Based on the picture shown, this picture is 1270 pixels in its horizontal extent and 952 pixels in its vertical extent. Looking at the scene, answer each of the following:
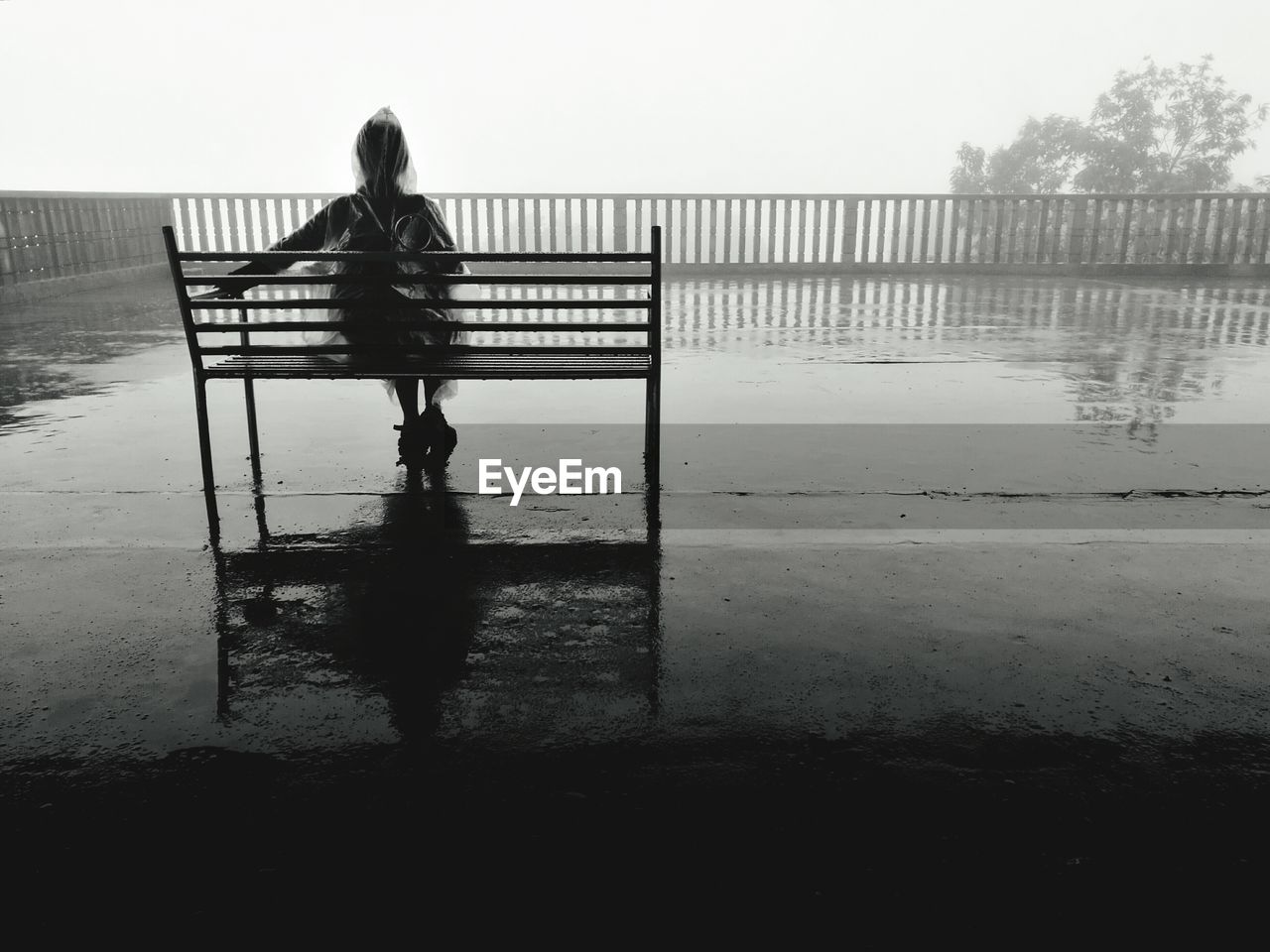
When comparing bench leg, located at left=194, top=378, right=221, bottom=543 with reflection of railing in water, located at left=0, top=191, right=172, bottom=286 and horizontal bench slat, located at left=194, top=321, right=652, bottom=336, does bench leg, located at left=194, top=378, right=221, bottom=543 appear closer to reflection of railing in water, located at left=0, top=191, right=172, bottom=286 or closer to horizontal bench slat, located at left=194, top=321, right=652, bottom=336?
horizontal bench slat, located at left=194, top=321, right=652, bottom=336

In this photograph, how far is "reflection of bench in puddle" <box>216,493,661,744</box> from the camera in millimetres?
2186

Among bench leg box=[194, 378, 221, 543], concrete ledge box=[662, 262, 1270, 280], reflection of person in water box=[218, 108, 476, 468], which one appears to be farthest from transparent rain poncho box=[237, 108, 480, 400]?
concrete ledge box=[662, 262, 1270, 280]

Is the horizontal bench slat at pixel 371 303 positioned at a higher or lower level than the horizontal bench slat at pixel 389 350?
higher

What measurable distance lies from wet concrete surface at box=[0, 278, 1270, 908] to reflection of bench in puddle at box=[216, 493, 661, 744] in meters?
0.01

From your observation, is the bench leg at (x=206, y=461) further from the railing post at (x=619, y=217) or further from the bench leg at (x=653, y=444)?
the railing post at (x=619, y=217)

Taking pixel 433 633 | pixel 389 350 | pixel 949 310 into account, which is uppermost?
pixel 389 350

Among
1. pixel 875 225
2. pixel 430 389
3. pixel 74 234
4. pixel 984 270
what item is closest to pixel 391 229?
pixel 430 389

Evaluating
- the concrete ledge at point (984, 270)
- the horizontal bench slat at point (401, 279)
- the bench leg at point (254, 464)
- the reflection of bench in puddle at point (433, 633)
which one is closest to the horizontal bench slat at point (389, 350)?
the bench leg at point (254, 464)

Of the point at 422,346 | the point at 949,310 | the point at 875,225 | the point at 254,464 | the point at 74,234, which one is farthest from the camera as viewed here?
the point at 875,225

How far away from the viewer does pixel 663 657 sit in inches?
96.2

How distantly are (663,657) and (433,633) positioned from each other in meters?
0.62

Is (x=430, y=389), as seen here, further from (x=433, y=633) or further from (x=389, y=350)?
(x=433, y=633)

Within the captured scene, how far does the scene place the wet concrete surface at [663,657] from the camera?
67.8 inches

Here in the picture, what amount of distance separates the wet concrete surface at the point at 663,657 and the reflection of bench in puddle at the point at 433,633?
0.5 inches
